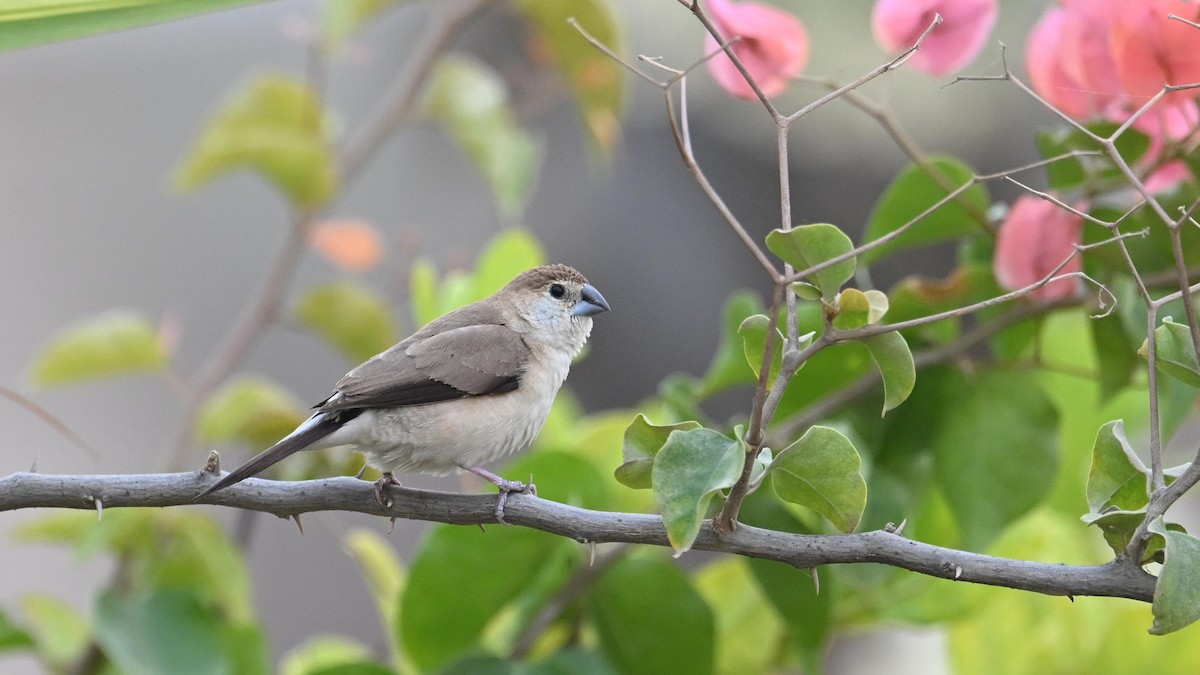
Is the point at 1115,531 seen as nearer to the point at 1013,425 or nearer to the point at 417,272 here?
the point at 1013,425

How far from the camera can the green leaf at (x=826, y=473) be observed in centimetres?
125

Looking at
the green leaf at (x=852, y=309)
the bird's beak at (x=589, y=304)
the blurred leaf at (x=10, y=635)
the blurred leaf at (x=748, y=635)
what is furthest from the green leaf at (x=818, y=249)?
the blurred leaf at (x=10, y=635)

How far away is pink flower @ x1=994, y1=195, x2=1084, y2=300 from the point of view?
1841 mm

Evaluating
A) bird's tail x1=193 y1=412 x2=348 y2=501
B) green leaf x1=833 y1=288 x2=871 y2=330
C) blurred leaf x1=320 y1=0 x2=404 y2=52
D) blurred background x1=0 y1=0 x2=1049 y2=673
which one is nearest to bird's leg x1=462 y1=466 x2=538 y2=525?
bird's tail x1=193 y1=412 x2=348 y2=501

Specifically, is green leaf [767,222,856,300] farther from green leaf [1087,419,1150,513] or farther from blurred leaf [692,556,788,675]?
blurred leaf [692,556,788,675]

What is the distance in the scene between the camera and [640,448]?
132 centimetres

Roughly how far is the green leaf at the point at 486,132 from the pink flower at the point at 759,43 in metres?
0.88

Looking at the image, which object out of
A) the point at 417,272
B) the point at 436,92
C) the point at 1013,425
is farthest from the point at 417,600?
the point at 436,92

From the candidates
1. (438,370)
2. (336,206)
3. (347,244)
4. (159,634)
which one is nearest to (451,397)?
(438,370)

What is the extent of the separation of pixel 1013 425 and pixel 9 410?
4235 mm

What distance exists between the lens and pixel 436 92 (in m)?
2.80

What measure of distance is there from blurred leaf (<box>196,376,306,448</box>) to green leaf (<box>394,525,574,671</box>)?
1.73ft

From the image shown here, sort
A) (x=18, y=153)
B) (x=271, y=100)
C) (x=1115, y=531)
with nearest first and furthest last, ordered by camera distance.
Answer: (x=1115, y=531) < (x=271, y=100) < (x=18, y=153)

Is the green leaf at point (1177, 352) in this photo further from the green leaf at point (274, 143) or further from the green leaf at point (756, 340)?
the green leaf at point (274, 143)
